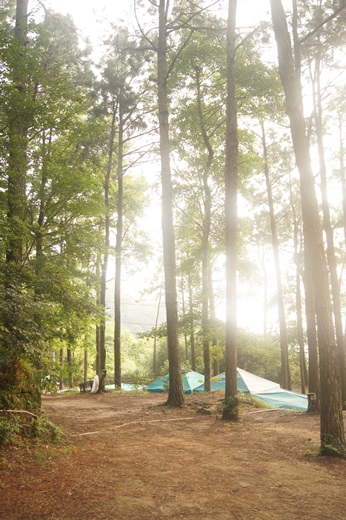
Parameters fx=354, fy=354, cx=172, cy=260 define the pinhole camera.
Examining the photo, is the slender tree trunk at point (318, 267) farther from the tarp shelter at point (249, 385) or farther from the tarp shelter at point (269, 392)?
the tarp shelter at point (249, 385)

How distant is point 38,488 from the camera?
3.83 m

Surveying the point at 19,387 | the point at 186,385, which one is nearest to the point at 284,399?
the point at 186,385

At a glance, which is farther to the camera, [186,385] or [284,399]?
[186,385]

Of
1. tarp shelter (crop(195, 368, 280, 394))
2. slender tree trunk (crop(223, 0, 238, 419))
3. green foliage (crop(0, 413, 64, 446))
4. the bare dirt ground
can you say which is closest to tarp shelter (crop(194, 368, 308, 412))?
tarp shelter (crop(195, 368, 280, 394))

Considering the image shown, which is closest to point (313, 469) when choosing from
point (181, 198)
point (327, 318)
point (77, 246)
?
point (327, 318)

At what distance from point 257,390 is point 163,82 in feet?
41.6

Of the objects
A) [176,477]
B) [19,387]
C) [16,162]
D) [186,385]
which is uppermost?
[16,162]

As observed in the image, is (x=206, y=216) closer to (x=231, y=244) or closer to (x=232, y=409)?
(x=231, y=244)

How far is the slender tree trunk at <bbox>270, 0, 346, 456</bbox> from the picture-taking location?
549cm

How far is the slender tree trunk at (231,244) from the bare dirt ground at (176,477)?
1.10m

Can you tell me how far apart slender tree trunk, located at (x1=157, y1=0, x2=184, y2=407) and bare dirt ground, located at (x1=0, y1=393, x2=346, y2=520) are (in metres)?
2.89

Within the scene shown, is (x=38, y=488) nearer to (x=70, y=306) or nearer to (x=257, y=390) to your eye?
(x=70, y=306)

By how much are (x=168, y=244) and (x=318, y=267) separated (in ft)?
18.5

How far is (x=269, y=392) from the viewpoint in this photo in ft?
48.5
